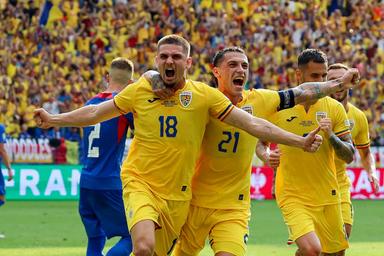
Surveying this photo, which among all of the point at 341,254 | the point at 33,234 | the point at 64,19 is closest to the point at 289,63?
the point at 64,19

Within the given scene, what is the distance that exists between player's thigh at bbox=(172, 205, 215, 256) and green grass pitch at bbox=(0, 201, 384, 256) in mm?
4963

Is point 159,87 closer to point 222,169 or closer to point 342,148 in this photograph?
point 222,169

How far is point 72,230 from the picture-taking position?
1784 cm

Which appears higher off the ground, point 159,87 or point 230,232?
point 159,87

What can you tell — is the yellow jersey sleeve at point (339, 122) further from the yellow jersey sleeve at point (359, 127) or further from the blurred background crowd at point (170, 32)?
the blurred background crowd at point (170, 32)

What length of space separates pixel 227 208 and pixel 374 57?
25.2 meters

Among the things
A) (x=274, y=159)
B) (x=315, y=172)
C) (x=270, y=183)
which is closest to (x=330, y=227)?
(x=315, y=172)

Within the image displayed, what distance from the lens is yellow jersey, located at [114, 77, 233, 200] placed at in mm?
9133

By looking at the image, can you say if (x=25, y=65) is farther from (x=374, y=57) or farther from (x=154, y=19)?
(x=374, y=57)

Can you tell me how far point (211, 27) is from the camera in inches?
1314

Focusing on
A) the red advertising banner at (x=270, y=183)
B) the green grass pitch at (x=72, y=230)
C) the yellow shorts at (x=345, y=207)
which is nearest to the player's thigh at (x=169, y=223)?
the yellow shorts at (x=345, y=207)

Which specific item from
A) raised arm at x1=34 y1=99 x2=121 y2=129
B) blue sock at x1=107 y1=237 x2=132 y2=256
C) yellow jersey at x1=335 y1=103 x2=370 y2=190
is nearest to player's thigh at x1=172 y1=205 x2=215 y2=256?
blue sock at x1=107 y1=237 x2=132 y2=256

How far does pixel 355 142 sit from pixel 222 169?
10.4 ft

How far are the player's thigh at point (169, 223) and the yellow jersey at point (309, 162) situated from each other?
5.51ft
